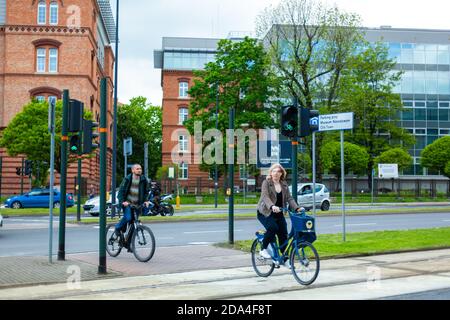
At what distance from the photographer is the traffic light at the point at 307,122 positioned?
12.3m

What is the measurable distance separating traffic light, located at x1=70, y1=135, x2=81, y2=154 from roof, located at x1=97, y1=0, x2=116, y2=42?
5065cm

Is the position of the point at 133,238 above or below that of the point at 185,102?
below

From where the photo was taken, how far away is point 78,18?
171 ft

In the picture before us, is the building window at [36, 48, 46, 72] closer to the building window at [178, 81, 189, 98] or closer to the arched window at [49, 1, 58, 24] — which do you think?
the arched window at [49, 1, 58, 24]

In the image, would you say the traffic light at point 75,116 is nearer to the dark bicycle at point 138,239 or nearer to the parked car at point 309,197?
the dark bicycle at point 138,239

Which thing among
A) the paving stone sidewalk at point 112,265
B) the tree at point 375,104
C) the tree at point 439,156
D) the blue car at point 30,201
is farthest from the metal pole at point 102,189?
the tree at point 439,156

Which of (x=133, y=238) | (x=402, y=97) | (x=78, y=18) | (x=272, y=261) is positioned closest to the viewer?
(x=272, y=261)

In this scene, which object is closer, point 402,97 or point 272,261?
point 272,261

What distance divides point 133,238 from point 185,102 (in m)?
64.0

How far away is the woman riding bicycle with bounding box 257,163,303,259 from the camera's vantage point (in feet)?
29.7

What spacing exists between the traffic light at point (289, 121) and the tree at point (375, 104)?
47392 mm

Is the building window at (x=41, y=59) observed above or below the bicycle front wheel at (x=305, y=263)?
above

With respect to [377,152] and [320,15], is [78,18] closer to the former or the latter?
[320,15]
